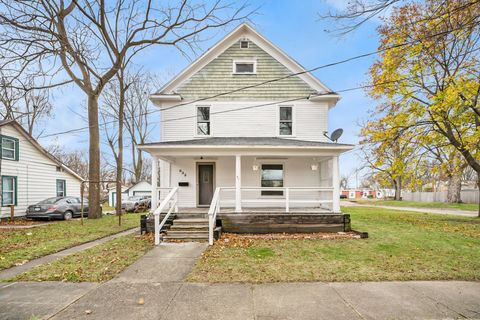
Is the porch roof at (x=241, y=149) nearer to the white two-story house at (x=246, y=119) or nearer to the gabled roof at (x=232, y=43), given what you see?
the white two-story house at (x=246, y=119)

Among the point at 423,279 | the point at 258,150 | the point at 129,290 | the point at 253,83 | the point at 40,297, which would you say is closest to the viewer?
the point at 40,297

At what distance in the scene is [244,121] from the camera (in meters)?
12.2

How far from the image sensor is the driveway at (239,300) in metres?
3.69

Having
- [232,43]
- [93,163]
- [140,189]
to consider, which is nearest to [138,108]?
[140,189]

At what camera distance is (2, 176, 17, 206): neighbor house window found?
1453cm

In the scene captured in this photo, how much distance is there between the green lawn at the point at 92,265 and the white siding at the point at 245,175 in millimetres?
3873

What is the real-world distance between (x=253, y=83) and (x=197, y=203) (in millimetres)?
6065

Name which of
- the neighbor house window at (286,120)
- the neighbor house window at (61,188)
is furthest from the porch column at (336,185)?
the neighbor house window at (61,188)

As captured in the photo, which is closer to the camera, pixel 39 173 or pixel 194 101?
pixel 194 101

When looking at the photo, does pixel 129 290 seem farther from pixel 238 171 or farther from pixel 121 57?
pixel 121 57

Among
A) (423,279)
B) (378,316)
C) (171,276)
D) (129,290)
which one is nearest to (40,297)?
(129,290)

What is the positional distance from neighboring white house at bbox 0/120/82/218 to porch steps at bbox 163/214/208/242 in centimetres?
1187

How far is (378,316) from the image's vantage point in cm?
364

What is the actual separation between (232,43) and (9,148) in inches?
539
